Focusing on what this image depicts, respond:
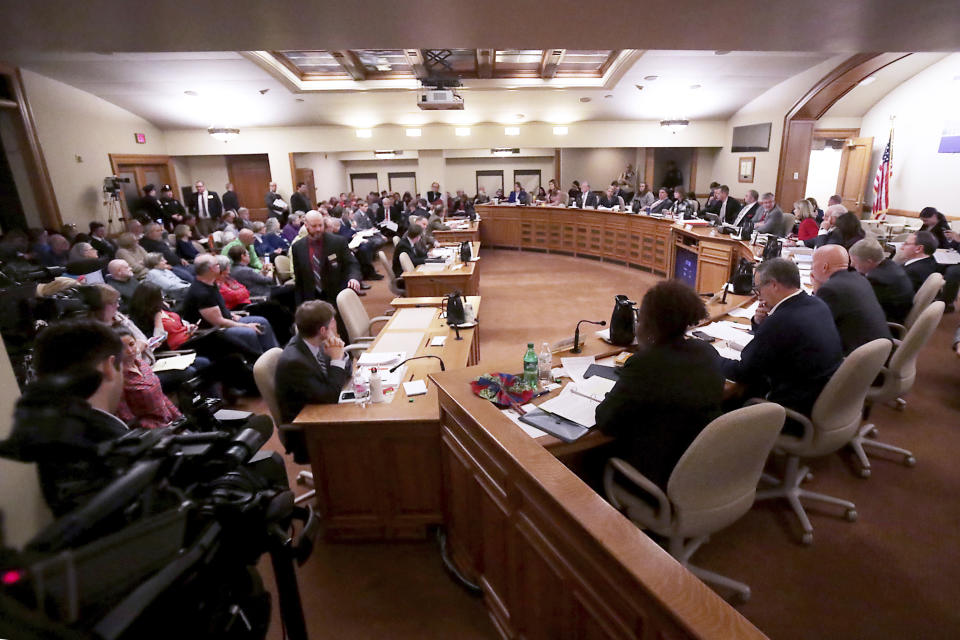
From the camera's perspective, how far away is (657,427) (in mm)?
1918

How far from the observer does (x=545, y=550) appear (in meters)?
1.50

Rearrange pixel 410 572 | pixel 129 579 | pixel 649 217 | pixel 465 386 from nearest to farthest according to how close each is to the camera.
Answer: pixel 129 579 < pixel 465 386 < pixel 410 572 < pixel 649 217

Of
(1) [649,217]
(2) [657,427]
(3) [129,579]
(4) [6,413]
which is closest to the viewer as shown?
(3) [129,579]

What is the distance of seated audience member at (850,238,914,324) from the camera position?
11.9 feet

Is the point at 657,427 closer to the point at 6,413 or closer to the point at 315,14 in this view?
the point at 6,413

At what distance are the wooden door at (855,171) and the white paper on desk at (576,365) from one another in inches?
425

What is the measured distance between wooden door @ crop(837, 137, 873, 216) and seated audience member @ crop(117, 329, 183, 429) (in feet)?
41.3

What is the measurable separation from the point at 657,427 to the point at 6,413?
2.02m

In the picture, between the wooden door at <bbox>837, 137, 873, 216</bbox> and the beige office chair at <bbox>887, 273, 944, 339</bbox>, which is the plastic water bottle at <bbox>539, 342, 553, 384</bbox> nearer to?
the beige office chair at <bbox>887, 273, 944, 339</bbox>

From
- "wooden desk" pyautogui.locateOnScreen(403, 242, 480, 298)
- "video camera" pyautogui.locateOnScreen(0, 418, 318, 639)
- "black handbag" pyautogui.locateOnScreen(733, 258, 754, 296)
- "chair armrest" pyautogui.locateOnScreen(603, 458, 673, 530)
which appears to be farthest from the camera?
"wooden desk" pyautogui.locateOnScreen(403, 242, 480, 298)

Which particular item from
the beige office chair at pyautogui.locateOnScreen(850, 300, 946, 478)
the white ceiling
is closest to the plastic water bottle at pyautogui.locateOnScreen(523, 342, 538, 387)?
the beige office chair at pyautogui.locateOnScreen(850, 300, 946, 478)

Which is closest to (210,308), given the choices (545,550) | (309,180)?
(545,550)

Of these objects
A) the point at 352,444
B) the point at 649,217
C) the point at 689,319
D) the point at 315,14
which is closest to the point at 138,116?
the point at 315,14

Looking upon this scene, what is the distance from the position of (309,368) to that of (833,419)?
103 inches
